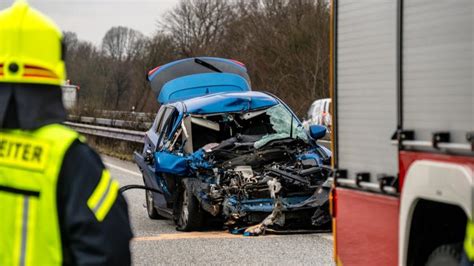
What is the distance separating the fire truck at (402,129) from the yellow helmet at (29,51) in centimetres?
171

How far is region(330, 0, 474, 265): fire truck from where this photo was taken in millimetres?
3932

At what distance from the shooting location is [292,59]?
49625 mm

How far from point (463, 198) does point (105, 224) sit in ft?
5.09

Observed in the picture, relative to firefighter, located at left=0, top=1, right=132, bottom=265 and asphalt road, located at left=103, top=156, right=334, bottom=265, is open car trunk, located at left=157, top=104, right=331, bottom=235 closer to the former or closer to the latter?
asphalt road, located at left=103, top=156, right=334, bottom=265

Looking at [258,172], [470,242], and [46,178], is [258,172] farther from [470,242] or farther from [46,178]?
[46,178]

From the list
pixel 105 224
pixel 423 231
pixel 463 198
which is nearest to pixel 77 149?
pixel 105 224

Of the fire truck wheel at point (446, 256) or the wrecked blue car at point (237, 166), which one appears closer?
the fire truck wheel at point (446, 256)

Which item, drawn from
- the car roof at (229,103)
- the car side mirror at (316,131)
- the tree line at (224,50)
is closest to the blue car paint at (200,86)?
the car roof at (229,103)

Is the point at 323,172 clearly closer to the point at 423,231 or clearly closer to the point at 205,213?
the point at 205,213

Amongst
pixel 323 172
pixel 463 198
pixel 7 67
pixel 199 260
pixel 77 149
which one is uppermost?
pixel 7 67

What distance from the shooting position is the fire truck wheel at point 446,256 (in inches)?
157

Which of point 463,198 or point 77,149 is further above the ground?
point 77,149

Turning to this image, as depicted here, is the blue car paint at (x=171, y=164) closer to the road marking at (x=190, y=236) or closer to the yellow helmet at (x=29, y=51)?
the road marking at (x=190, y=236)

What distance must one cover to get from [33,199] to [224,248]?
22.6 feet
